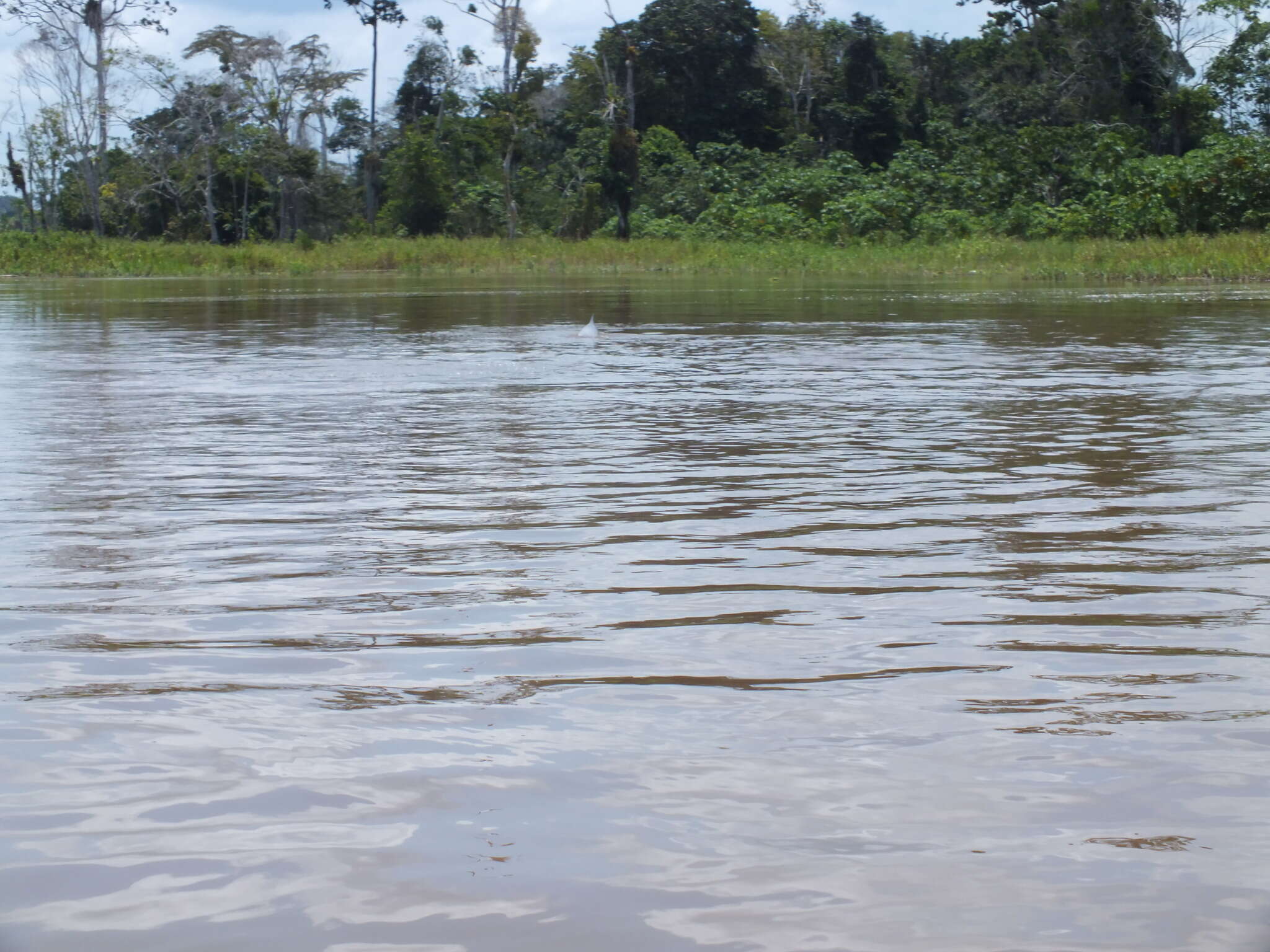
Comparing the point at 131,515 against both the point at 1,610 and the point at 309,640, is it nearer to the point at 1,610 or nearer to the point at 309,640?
the point at 1,610

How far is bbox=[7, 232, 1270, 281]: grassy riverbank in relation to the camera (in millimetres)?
27703

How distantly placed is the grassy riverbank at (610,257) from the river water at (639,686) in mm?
21630

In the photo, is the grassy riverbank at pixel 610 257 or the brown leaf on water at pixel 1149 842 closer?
the brown leaf on water at pixel 1149 842

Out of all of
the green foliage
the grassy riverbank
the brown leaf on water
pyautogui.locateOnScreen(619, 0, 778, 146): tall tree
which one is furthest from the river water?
pyautogui.locateOnScreen(619, 0, 778, 146): tall tree

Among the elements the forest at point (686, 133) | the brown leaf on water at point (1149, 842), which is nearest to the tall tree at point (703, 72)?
the forest at point (686, 133)

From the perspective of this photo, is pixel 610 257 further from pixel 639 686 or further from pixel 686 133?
pixel 639 686

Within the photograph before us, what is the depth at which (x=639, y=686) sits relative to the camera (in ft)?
9.94

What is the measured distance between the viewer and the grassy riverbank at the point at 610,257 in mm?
27703

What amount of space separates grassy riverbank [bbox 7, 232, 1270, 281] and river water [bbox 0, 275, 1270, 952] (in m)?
21.6

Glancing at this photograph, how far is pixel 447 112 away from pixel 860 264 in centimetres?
2487

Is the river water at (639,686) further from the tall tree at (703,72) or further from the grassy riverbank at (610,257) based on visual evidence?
the tall tree at (703,72)

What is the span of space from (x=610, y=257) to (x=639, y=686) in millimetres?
33373

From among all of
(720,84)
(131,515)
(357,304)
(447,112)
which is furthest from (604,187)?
(131,515)

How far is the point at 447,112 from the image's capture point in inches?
2078
